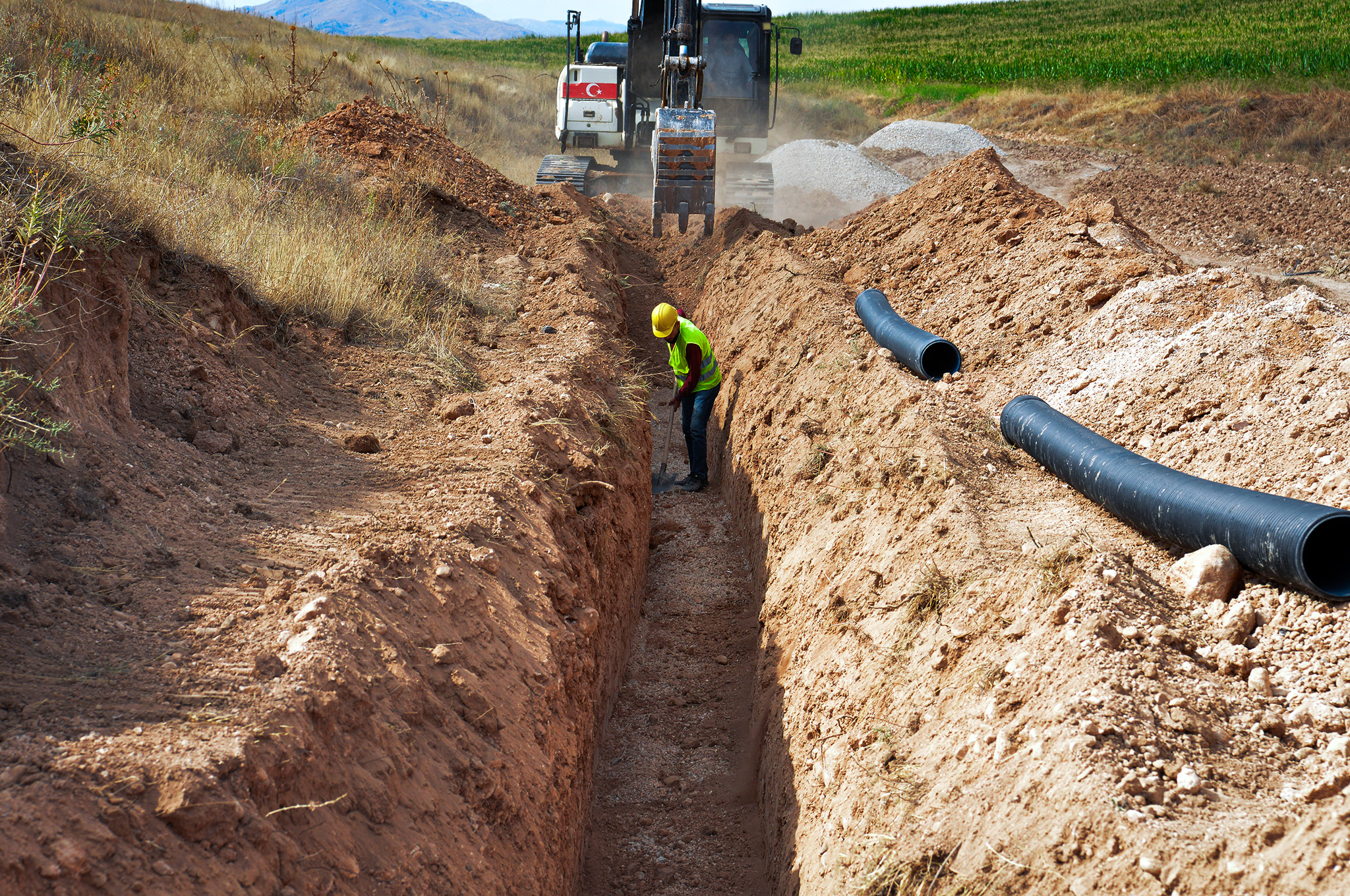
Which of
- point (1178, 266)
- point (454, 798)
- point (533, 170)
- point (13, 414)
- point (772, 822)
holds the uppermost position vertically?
point (533, 170)

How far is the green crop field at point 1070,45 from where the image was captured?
26812 mm

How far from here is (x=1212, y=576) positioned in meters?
4.01

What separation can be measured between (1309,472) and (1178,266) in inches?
147

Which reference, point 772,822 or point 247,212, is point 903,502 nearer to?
point 772,822

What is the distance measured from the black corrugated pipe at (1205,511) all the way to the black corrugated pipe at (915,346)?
1.80m

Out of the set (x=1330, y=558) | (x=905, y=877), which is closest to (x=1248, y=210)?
(x=1330, y=558)

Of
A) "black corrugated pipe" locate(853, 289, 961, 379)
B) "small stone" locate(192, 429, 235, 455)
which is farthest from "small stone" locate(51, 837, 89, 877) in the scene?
"black corrugated pipe" locate(853, 289, 961, 379)

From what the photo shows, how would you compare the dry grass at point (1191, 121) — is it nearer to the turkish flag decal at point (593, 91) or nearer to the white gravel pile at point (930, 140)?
the white gravel pile at point (930, 140)

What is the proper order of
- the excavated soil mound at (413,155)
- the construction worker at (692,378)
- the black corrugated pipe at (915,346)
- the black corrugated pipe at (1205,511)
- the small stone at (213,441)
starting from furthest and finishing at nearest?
the excavated soil mound at (413,155)
the construction worker at (692,378)
the black corrugated pipe at (915,346)
the small stone at (213,441)
the black corrugated pipe at (1205,511)

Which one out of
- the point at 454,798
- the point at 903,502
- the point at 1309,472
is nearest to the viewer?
the point at 454,798

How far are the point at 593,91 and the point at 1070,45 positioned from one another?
93.3 ft

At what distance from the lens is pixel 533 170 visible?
2169 cm

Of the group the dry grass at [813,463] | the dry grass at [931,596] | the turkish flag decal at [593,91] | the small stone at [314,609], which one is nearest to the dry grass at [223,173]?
the dry grass at [813,463]

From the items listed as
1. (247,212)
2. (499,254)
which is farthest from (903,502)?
(499,254)
